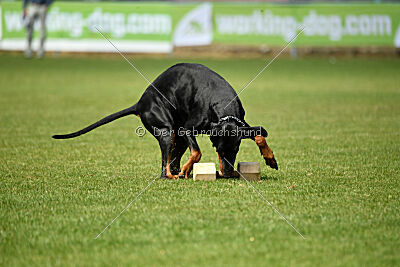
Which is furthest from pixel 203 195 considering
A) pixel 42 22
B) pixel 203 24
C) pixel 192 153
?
pixel 203 24

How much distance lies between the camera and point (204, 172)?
6.95 meters

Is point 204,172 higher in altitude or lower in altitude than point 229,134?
lower

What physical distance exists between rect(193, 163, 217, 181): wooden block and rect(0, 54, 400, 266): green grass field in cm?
16

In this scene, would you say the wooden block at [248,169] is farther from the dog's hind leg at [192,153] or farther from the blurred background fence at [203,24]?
the blurred background fence at [203,24]

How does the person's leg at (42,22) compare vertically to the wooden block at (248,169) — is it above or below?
above

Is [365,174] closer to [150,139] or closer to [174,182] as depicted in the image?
[174,182]

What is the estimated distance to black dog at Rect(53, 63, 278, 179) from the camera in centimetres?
652

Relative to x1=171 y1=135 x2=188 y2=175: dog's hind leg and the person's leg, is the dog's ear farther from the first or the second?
the person's leg

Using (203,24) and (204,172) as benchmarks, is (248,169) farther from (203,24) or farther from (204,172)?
→ (203,24)

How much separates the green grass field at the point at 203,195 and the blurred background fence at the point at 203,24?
11.5 metres

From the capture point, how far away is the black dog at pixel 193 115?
6.52 metres

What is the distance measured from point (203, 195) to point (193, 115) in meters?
0.98

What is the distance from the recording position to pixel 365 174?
7438 mm

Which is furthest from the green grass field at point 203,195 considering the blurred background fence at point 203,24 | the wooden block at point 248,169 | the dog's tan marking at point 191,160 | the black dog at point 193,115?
the blurred background fence at point 203,24
